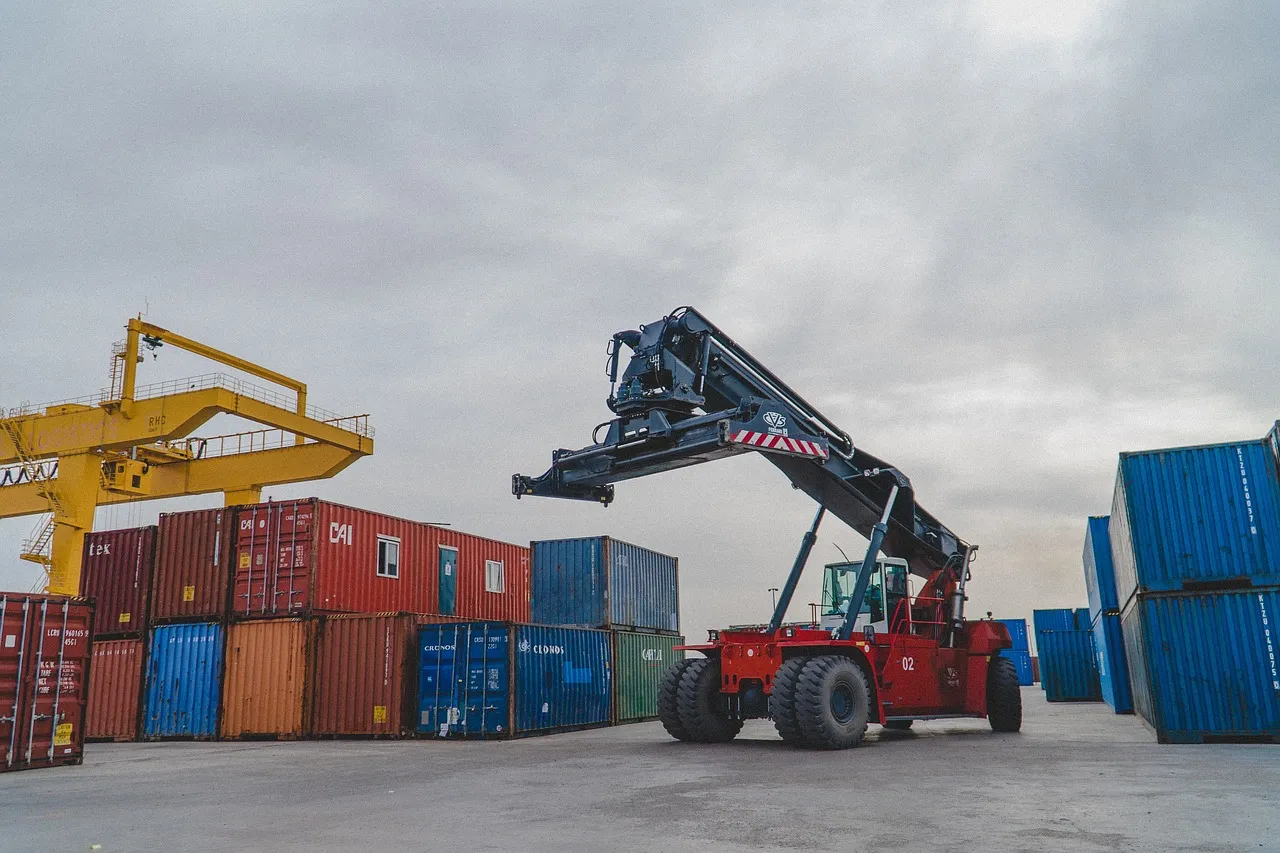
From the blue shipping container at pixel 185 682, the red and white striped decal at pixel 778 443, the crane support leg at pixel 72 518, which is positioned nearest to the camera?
the red and white striped decal at pixel 778 443

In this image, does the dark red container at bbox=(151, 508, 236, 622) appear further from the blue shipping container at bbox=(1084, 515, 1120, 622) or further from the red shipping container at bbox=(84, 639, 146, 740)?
the blue shipping container at bbox=(1084, 515, 1120, 622)

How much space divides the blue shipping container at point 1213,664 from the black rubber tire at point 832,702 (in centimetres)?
456

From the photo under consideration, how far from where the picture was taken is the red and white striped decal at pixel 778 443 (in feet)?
39.3

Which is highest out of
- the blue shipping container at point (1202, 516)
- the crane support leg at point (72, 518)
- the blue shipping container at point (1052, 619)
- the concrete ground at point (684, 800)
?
the crane support leg at point (72, 518)

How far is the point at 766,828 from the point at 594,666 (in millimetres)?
16672

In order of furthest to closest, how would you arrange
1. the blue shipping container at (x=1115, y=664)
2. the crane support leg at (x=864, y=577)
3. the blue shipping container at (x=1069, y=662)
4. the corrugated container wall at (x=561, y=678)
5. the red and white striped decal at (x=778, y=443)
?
the blue shipping container at (x=1069, y=662), the blue shipping container at (x=1115, y=664), the corrugated container wall at (x=561, y=678), the crane support leg at (x=864, y=577), the red and white striped decal at (x=778, y=443)

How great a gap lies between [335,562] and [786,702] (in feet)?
39.7

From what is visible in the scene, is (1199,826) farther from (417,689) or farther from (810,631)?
(417,689)

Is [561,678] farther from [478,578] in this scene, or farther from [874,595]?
[874,595]

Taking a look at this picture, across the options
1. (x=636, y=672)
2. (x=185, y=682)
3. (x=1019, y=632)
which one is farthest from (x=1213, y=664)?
(x=1019, y=632)

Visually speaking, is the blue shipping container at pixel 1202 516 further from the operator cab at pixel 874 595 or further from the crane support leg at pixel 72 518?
the crane support leg at pixel 72 518

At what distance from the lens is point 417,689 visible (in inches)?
786

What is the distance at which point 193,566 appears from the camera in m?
21.8

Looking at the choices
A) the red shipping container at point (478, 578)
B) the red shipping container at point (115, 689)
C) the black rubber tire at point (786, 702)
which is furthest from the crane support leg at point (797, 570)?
the red shipping container at point (115, 689)
